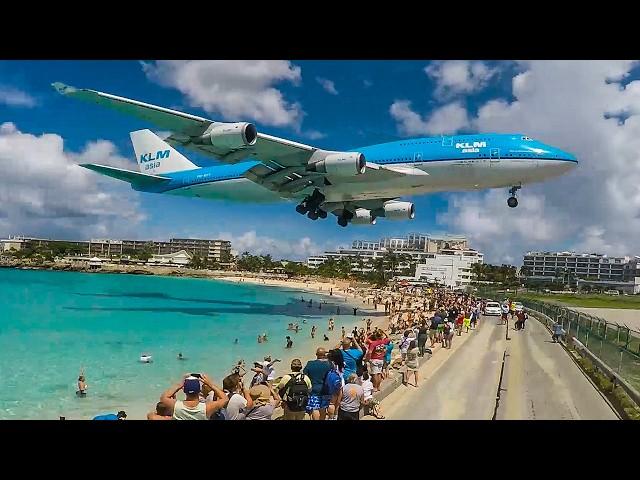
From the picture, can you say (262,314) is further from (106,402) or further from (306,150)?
(106,402)

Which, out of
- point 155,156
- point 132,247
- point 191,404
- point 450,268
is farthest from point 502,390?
point 132,247

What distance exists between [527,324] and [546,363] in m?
6.35

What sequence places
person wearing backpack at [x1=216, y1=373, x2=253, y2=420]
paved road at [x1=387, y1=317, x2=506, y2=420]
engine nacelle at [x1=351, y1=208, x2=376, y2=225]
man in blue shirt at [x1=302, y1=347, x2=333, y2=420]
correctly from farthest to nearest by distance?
engine nacelle at [x1=351, y1=208, x2=376, y2=225] → paved road at [x1=387, y1=317, x2=506, y2=420] → man in blue shirt at [x1=302, y1=347, x2=333, y2=420] → person wearing backpack at [x1=216, y1=373, x2=253, y2=420]

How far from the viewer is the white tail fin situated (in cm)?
2486

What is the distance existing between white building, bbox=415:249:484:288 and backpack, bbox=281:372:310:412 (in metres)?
13.0

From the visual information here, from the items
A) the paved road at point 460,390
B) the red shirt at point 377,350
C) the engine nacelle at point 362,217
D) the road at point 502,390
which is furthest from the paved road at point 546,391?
the engine nacelle at point 362,217

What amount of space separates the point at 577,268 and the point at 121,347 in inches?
563

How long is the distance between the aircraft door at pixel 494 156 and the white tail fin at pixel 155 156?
12.7 meters

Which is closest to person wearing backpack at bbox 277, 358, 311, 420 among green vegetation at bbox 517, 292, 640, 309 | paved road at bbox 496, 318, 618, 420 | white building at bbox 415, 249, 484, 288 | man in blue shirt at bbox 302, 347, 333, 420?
man in blue shirt at bbox 302, 347, 333, 420

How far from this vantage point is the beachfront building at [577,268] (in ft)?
30.5

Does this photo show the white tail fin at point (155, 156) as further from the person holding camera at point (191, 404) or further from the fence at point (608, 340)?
the person holding camera at point (191, 404)

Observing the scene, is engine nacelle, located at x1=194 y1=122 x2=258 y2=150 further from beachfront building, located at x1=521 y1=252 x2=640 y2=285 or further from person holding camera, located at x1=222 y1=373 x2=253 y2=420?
person holding camera, located at x1=222 y1=373 x2=253 y2=420

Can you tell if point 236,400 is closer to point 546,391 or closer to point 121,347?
point 546,391
